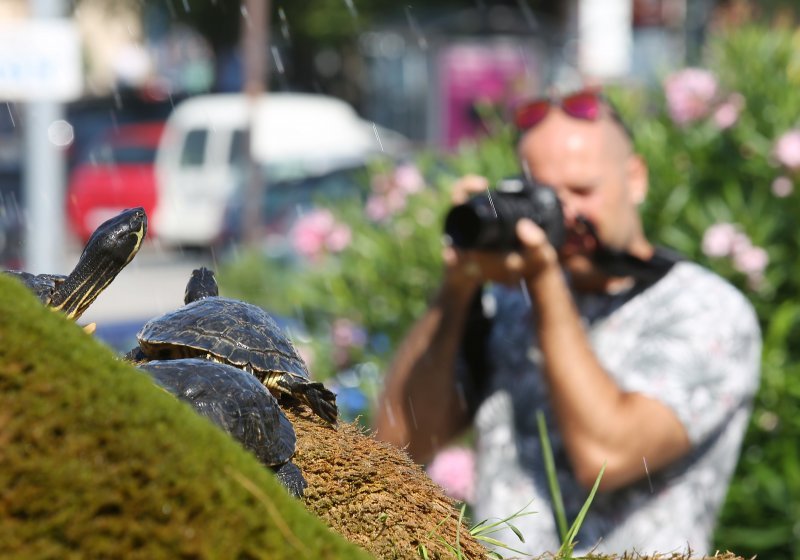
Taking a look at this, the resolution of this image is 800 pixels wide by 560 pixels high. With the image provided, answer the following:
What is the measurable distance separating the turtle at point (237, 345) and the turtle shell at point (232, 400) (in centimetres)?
7

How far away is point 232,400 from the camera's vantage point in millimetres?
1048

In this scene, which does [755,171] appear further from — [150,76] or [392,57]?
[150,76]

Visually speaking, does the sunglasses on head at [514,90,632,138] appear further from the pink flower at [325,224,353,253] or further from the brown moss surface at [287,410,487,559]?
the pink flower at [325,224,353,253]

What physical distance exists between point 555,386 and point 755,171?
2.24m

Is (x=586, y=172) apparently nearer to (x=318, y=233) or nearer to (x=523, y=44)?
(x=318, y=233)

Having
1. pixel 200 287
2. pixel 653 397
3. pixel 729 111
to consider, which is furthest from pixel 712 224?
pixel 200 287

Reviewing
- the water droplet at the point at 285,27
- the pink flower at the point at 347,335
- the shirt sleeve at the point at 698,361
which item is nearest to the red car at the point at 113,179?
the water droplet at the point at 285,27

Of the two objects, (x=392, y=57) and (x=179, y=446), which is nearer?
(x=179, y=446)

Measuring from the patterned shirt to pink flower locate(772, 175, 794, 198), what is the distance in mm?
1587

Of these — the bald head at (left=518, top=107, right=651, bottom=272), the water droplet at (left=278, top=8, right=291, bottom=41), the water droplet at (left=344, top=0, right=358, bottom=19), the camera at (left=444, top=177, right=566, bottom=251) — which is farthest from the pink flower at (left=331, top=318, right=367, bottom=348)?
the water droplet at (left=278, top=8, right=291, bottom=41)

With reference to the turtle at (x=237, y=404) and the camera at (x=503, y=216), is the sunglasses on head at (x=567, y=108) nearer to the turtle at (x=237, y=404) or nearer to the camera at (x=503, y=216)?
the camera at (x=503, y=216)

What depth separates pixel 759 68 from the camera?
199 inches

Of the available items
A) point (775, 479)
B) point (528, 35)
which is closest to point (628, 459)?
point (775, 479)

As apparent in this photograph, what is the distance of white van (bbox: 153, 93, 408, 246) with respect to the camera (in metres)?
19.5
